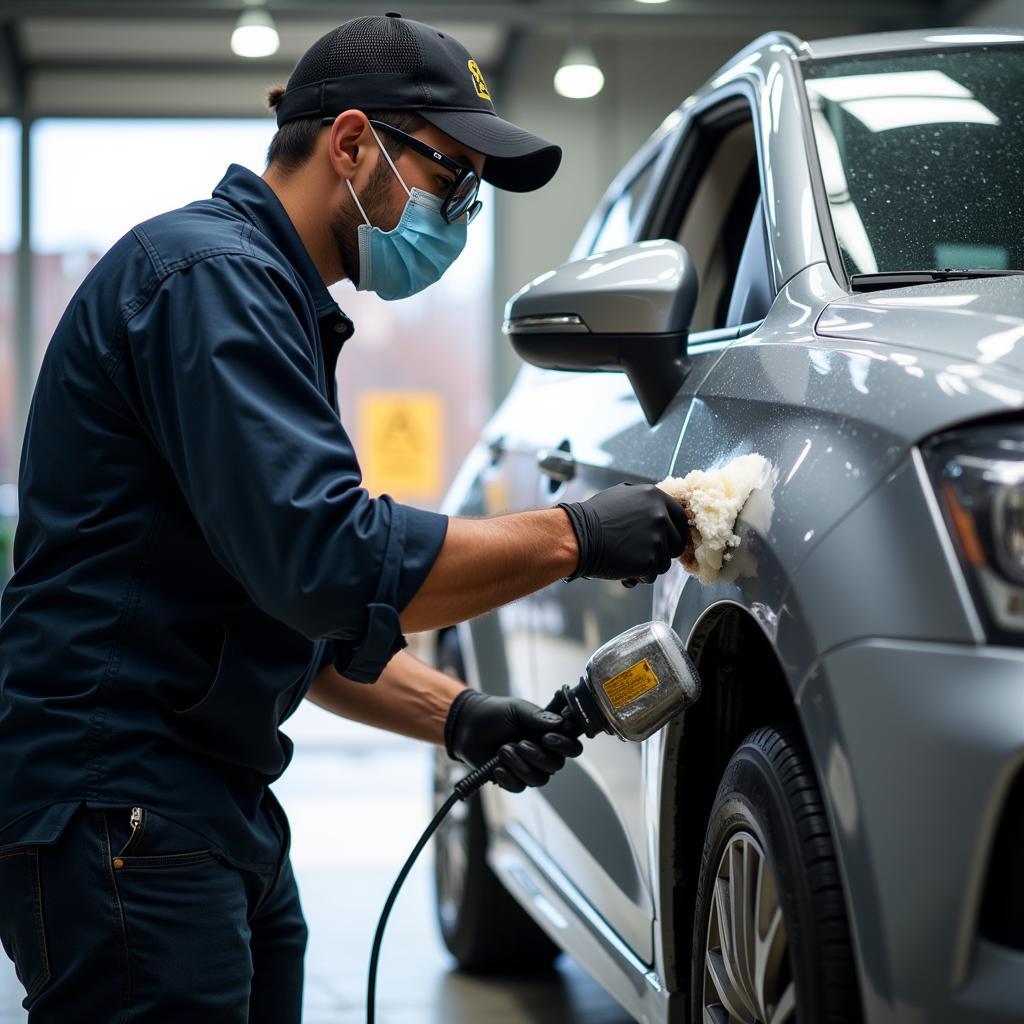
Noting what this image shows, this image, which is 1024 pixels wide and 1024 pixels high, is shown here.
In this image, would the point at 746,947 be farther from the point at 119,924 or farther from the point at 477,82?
the point at 477,82

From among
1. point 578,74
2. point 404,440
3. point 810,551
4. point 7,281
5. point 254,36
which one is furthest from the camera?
point 404,440

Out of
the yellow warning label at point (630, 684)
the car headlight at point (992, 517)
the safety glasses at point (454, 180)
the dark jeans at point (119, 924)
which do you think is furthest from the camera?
the safety glasses at point (454, 180)

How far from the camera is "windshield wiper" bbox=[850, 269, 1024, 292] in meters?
1.78

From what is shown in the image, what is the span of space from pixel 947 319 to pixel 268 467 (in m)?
0.69

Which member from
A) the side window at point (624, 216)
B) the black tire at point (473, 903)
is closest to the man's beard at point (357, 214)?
the side window at point (624, 216)

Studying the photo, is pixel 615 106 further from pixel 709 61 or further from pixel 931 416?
pixel 931 416

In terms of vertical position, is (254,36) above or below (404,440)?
above

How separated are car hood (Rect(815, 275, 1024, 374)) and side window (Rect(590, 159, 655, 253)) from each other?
47.2 inches

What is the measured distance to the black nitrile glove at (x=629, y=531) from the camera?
160cm

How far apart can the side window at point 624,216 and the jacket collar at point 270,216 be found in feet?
3.65

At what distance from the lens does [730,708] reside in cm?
178

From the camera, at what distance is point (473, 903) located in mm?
3287

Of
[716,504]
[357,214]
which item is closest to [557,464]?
[357,214]

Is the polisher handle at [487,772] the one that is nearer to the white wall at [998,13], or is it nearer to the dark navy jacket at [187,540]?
the dark navy jacket at [187,540]
